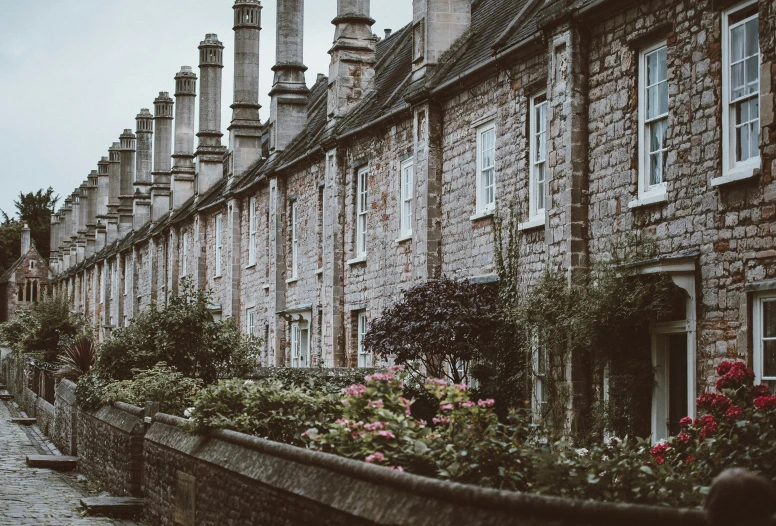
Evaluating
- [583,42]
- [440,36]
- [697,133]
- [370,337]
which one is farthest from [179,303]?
[697,133]

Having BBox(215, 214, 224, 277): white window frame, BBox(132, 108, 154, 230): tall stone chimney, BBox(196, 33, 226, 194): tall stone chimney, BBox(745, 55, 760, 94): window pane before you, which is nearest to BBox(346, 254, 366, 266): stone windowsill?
BBox(745, 55, 760, 94): window pane

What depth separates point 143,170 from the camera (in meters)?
57.6

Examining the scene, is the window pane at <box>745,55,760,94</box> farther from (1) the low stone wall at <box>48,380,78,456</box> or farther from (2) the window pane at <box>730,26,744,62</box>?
(1) the low stone wall at <box>48,380,78,456</box>

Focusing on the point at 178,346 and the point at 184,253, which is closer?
the point at 178,346

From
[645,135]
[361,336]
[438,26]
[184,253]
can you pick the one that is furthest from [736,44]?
[184,253]

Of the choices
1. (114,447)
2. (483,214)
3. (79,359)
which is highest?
(483,214)

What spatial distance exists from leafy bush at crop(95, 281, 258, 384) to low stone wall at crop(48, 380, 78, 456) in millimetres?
2021

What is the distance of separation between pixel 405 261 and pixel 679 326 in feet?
30.1

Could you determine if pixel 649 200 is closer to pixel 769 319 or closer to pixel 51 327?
pixel 769 319

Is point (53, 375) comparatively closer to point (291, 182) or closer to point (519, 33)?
point (291, 182)

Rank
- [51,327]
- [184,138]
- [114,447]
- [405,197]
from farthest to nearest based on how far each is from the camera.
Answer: [184,138]
[51,327]
[405,197]
[114,447]

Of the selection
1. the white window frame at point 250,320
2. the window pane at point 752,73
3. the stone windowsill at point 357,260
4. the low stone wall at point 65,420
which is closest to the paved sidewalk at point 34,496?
the low stone wall at point 65,420

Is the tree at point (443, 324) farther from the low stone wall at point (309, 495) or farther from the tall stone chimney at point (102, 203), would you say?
the tall stone chimney at point (102, 203)

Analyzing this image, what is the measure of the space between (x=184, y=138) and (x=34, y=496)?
32897 mm
